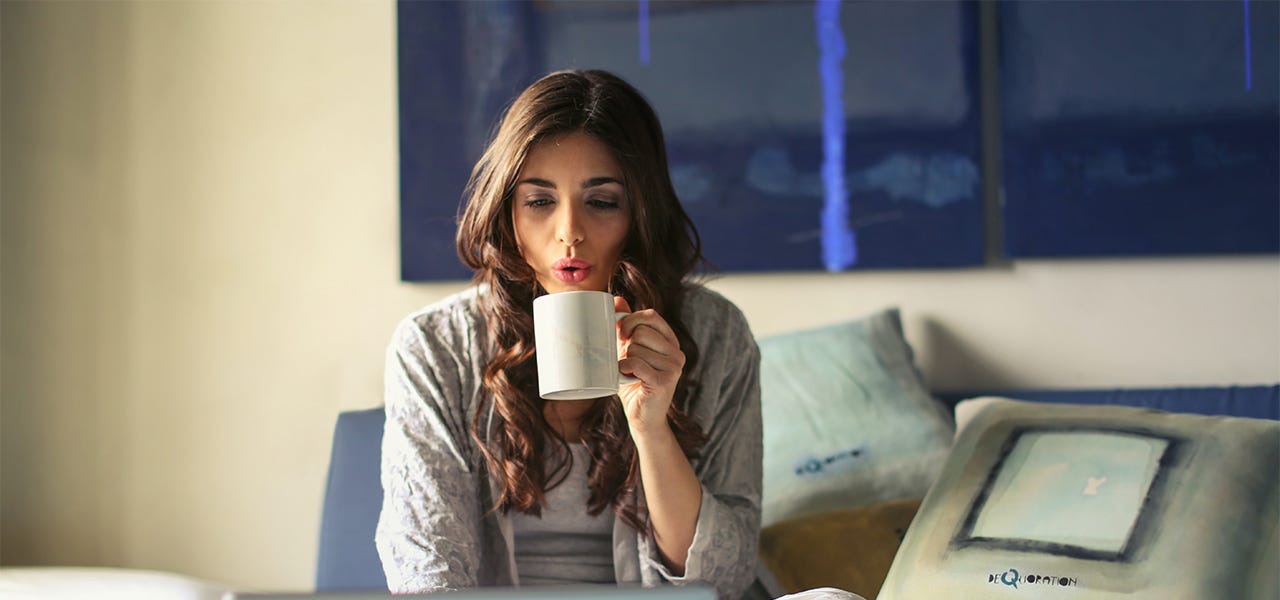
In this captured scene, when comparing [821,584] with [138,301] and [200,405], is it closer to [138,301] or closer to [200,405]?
[200,405]

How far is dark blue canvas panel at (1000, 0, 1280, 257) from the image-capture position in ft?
7.29

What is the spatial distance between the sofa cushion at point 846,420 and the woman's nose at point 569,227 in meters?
0.71

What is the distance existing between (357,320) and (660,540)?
3.91 ft

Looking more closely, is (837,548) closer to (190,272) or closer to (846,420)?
(846,420)

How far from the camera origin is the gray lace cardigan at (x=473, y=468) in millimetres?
1471

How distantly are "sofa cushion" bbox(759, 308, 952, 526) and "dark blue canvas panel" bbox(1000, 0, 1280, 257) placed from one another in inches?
15.5

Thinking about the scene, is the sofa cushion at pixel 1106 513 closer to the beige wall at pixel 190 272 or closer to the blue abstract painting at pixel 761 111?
Answer: the blue abstract painting at pixel 761 111

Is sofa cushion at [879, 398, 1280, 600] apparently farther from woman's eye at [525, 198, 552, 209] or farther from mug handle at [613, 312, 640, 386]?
woman's eye at [525, 198, 552, 209]

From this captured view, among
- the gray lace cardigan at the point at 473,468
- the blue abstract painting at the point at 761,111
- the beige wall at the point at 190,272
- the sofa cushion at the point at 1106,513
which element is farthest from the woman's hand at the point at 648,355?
the beige wall at the point at 190,272

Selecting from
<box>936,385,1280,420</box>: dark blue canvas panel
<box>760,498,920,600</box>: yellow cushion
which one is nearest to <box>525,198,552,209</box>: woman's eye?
<box>760,498,920,600</box>: yellow cushion

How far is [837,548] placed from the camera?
5.53ft

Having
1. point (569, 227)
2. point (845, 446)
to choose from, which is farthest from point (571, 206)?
point (845, 446)

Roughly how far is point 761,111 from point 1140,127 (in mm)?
751

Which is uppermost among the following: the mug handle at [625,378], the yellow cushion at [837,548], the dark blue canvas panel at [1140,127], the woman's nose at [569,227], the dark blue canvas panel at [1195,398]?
the dark blue canvas panel at [1140,127]
